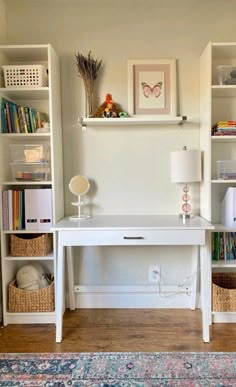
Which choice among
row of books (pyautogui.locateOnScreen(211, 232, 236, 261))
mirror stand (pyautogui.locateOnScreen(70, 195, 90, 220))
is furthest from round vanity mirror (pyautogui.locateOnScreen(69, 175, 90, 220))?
row of books (pyautogui.locateOnScreen(211, 232, 236, 261))

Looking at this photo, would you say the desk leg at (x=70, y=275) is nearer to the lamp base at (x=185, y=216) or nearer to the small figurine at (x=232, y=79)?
the lamp base at (x=185, y=216)

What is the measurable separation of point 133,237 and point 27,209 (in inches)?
32.9

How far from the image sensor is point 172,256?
2504 millimetres

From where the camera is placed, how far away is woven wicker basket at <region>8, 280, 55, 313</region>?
7.41 ft

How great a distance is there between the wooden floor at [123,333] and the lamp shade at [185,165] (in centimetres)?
107

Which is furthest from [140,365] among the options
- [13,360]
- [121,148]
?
[121,148]

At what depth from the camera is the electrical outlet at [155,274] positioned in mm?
2510

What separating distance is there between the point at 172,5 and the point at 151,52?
1.28 feet

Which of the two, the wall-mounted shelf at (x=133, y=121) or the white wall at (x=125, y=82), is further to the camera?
the white wall at (x=125, y=82)

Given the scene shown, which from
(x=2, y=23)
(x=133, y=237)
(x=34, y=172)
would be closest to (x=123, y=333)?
(x=133, y=237)

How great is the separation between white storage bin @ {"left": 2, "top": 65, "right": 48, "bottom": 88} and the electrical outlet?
1680mm

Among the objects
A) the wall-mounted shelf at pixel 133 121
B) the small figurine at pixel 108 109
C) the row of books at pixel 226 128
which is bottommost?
the row of books at pixel 226 128

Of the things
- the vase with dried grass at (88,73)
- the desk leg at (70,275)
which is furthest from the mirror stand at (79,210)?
the vase with dried grass at (88,73)

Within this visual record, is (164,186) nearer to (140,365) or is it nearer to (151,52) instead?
(151,52)
